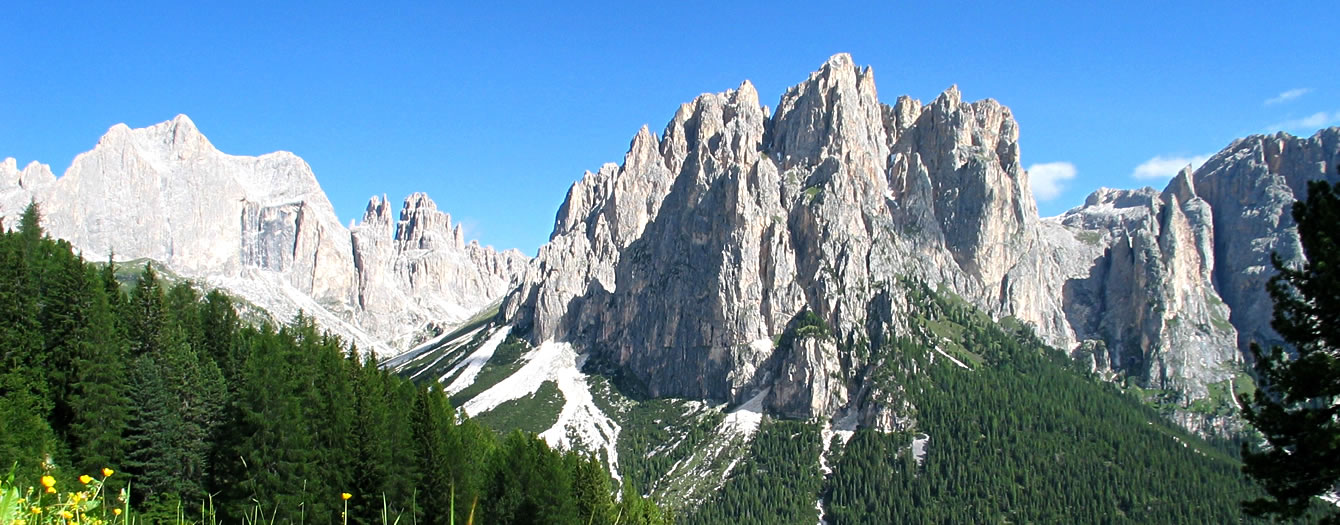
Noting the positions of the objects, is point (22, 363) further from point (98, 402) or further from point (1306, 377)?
point (1306, 377)

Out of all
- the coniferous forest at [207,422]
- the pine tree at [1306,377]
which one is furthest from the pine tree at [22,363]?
the pine tree at [1306,377]

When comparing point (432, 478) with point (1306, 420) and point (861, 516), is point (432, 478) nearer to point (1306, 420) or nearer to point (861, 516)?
point (1306, 420)

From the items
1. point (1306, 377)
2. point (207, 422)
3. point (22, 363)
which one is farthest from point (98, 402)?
point (1306, 377)

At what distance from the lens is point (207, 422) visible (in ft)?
135

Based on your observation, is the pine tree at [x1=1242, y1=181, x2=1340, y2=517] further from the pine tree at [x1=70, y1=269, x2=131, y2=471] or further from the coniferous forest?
the pine tree at [x1=70, y1=269, x2=131, y2=471]

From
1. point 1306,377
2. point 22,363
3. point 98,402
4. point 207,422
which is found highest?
point 22,363

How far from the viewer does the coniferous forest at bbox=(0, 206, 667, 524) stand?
36906 millimetres

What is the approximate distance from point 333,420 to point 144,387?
842 cm

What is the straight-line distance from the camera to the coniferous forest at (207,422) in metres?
36.9

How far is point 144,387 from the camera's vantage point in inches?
1555

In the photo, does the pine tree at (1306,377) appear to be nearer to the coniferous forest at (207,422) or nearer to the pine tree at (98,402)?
the coniferous forest at (207,422)

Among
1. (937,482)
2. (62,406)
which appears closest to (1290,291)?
(62,406)

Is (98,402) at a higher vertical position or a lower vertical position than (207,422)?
higher

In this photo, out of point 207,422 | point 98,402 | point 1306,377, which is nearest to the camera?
point 1306,377
